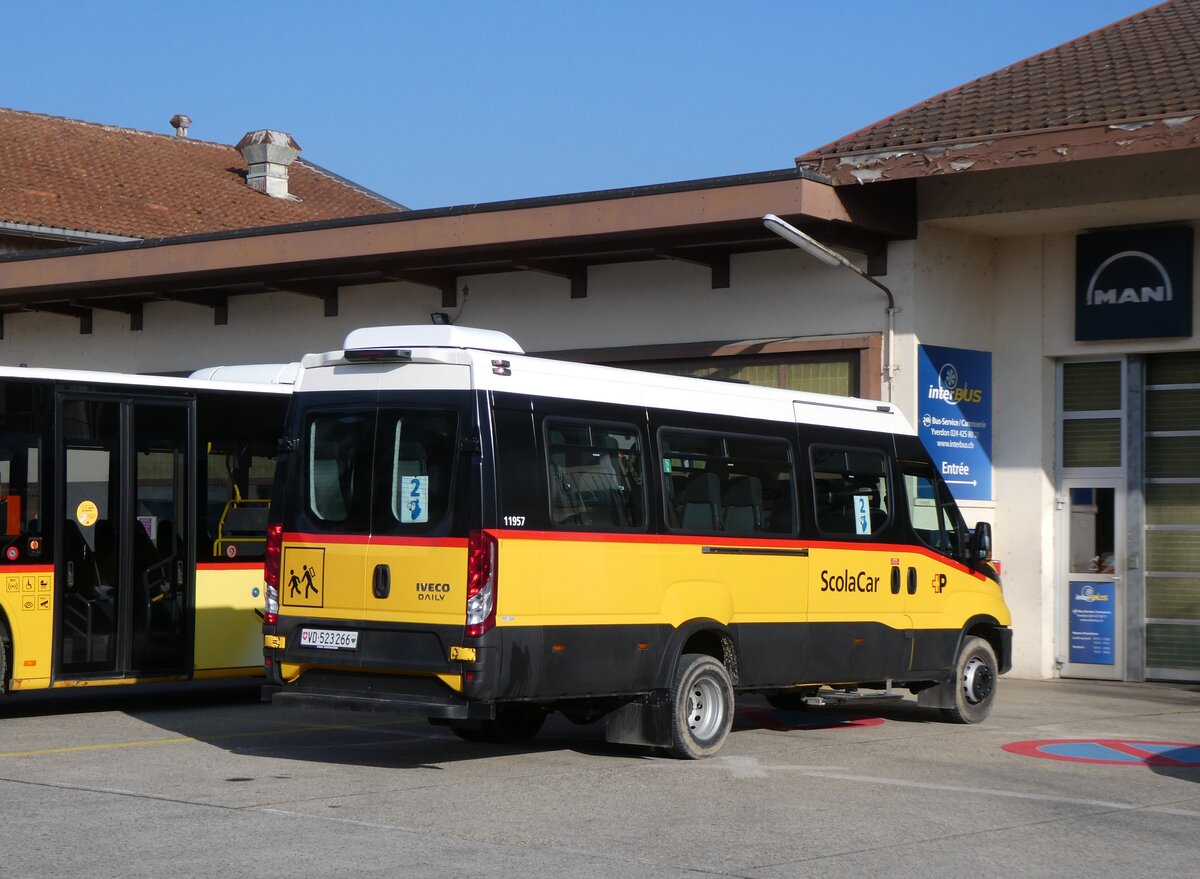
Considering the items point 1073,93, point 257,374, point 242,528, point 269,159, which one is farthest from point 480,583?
point 269,159

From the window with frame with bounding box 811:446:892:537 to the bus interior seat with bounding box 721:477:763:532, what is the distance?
2.23 ft

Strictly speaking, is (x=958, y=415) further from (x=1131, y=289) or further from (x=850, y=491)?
(x=850, y=491)

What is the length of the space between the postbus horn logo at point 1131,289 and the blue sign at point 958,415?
1.35 metres

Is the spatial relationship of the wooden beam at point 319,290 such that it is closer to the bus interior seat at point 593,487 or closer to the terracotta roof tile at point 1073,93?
the terracotta roof tile at point 1073,93

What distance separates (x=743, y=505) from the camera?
39.1 ft

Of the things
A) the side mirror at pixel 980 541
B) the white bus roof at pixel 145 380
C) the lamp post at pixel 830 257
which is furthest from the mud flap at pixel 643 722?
the lamp post at pixel 830 257

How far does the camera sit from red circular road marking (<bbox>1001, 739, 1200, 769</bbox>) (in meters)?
11.7

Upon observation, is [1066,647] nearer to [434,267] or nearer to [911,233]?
[911,233]

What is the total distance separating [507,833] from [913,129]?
438 inches

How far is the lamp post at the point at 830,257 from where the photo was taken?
53.1ft

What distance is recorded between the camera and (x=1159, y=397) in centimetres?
1805

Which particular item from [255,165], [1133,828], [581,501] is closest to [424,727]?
[581,501]

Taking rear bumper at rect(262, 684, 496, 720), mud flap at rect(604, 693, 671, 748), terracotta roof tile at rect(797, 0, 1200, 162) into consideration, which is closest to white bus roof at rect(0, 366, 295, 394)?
rear bumper at rect(262, 684, 496, 720)

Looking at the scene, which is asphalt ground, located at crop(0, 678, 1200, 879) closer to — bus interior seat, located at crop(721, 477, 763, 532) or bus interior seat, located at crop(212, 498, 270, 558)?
bus interior seat, located at crop(212, 498, 270, 558)
